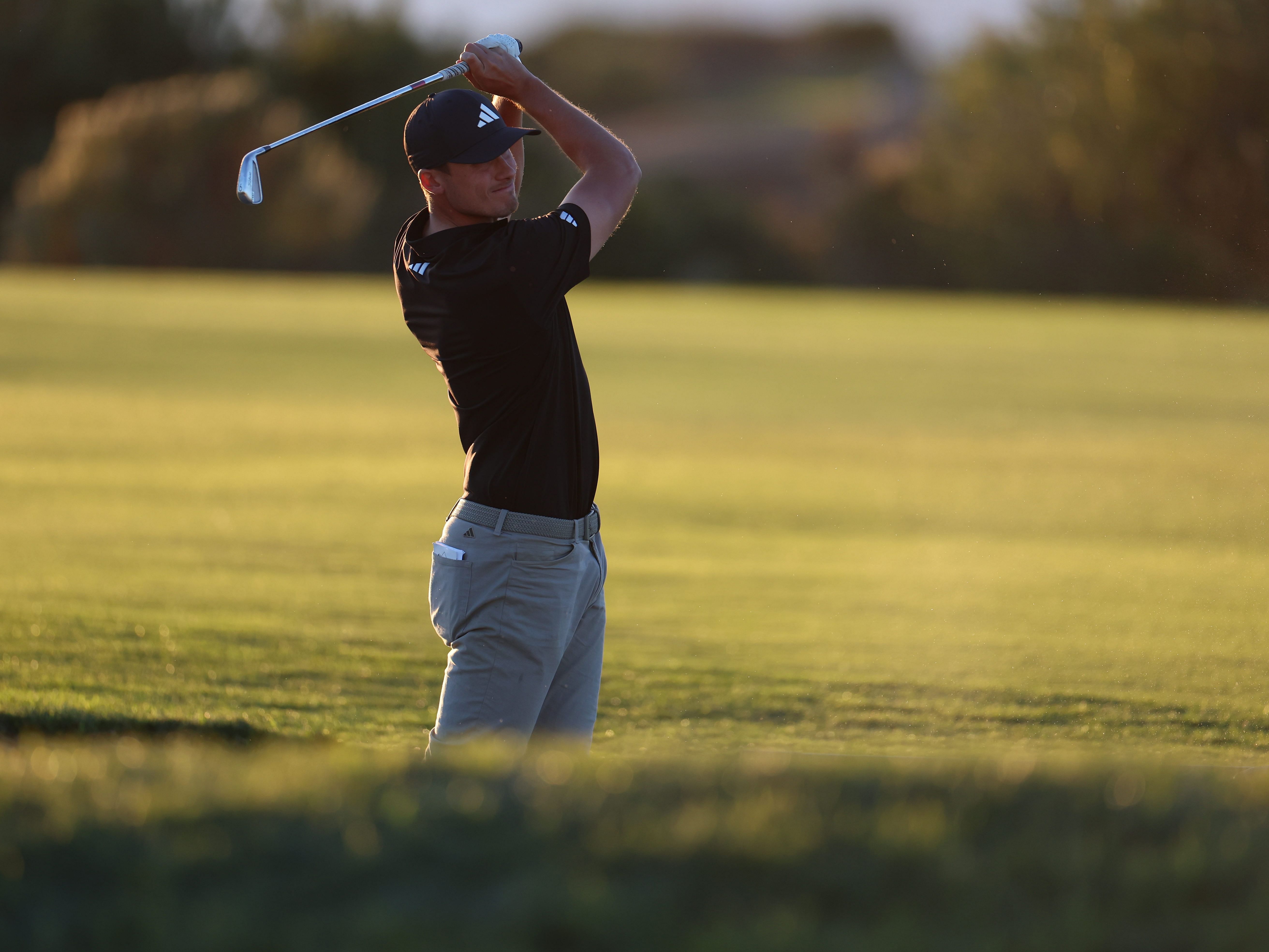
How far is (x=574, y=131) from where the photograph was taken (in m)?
4.20

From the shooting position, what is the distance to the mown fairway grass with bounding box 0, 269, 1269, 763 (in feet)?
21.5

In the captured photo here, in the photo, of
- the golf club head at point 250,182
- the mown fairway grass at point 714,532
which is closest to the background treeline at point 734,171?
the mown fairway grass at point 714,532

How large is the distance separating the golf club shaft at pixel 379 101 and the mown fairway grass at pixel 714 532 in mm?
1875

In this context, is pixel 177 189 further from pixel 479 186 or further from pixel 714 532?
pixel 479 186

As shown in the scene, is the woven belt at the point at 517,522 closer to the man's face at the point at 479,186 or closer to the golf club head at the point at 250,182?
the man's face at the point at 479,186

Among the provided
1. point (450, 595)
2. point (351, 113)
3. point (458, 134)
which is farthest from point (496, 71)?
point (450, 595)

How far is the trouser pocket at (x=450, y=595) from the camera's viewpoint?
4.07 m

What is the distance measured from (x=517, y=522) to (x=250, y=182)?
5.48ft

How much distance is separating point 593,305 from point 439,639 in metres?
31.6

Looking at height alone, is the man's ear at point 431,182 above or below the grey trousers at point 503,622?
above

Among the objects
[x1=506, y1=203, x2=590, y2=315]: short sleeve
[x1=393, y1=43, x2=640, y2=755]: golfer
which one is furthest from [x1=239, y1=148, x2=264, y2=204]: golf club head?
[x1=506, y1=203, x2=590, y2=315]: short sleeve

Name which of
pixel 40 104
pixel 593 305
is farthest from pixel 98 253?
pixel 593 305

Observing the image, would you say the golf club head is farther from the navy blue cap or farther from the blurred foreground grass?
the blurred foreground grass

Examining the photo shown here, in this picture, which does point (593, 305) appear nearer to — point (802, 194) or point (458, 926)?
point (802, 194)
